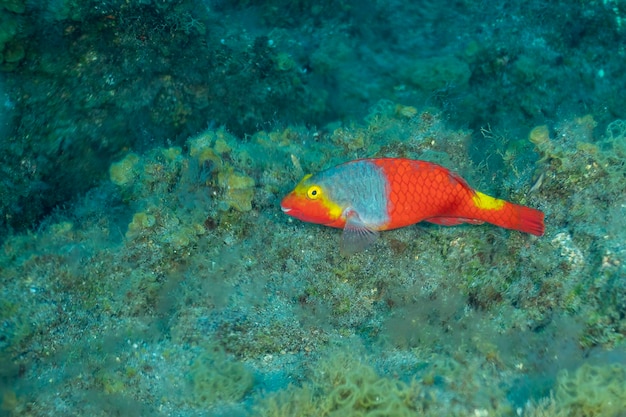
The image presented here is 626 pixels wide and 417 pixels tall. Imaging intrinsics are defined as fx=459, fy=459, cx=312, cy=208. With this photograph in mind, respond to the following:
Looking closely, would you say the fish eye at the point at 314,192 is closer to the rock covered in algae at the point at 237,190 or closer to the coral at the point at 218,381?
the rock covered in algae at the point at 237,190

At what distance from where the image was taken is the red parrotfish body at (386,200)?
3.25m

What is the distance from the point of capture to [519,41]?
7.32 m

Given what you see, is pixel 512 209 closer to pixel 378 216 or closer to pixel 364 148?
pixel 378 216

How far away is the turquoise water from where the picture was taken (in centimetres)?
285

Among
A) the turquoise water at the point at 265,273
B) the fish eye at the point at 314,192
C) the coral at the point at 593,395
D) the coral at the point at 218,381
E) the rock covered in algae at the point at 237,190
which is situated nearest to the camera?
the coral at the point at 593,395

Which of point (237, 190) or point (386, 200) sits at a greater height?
point (386, 200)

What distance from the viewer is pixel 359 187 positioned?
3266 millimetres

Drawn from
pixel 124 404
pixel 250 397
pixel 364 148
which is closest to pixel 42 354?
pixel 124 404

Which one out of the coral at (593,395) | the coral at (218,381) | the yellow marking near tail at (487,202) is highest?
the yellow marking near tail at (487,202)

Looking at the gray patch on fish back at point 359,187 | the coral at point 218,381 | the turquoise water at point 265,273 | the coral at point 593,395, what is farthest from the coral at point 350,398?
the gray patch on fish back at point 359,187

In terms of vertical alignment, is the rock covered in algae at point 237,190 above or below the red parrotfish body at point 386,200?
below

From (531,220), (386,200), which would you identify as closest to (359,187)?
(386,200)

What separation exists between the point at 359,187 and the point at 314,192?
0.32m

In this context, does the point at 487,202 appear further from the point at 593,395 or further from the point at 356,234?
the point at 593,395
